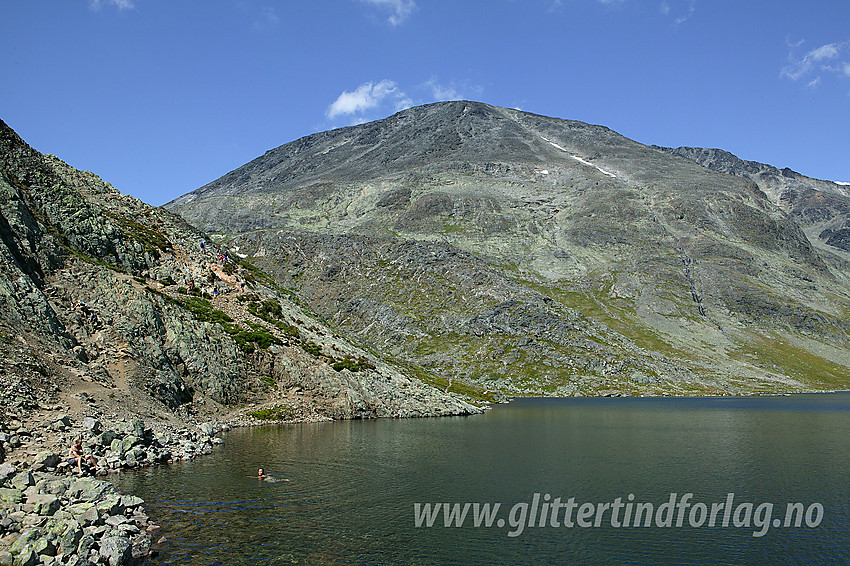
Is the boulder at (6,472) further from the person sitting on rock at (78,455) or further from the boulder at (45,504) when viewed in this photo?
the person sitting on rock at (78,455)

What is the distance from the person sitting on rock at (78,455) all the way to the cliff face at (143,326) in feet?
19.9

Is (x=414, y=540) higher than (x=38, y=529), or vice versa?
(x=38, y=529)

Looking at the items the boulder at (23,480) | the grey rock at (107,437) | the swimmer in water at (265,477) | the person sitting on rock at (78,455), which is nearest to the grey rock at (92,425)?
the grey rock at (107,437)

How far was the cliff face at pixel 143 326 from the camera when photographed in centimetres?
6162

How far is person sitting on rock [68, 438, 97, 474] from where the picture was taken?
44.7 metres

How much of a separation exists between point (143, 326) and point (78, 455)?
116 ft

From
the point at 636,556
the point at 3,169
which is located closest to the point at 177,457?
the point at 636,556

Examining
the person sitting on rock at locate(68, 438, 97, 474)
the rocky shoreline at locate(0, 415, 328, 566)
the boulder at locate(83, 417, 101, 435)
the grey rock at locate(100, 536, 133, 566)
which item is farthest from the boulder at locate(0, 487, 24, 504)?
the boulder at locate(83, 417, 101, 435)

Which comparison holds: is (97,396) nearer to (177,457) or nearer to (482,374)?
(177,457)

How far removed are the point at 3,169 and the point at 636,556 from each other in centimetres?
9663

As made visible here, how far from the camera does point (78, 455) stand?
45.8 m

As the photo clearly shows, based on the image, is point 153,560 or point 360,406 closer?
point 153,560

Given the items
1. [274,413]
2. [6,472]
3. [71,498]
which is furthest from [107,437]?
[274,413]

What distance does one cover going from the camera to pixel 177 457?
186ft
